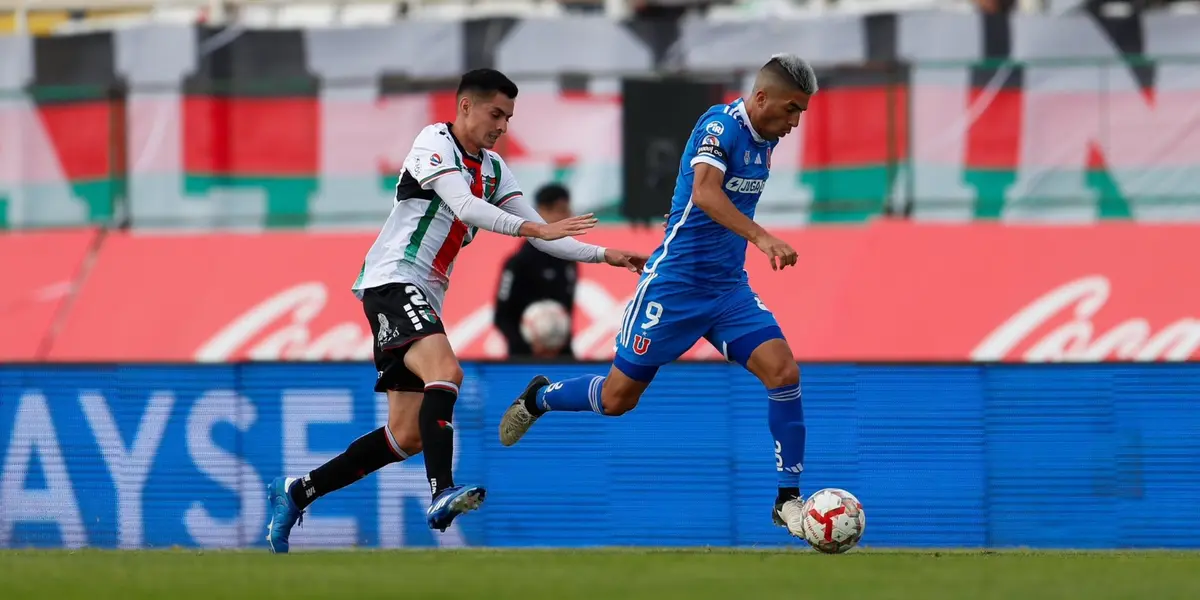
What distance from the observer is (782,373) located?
9.16 metres

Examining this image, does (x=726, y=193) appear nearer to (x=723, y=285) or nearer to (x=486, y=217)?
(x=723, y=285)

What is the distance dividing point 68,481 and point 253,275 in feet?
20.3

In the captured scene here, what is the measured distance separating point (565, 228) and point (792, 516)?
70.5 inches

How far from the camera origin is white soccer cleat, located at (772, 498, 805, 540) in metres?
9.07

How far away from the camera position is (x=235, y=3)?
20.7m

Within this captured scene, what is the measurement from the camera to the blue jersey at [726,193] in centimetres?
909

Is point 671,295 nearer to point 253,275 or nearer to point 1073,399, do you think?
point 1073,399

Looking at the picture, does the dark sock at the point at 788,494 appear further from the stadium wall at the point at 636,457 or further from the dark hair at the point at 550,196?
the dark hair at the point at 550,196

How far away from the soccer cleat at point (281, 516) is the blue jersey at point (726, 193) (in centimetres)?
218

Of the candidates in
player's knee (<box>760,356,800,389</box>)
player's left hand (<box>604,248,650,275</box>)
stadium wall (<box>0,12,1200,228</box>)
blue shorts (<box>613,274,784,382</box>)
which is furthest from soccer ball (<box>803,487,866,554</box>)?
stadium wall (<box>0,12,1200,228</box>)

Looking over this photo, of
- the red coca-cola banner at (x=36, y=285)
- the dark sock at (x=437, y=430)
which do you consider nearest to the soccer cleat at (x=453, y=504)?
the dark sock at (x=437, y=430)

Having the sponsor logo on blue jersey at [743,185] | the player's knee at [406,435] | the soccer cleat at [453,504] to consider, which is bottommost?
the soccer cleat at [453,504]

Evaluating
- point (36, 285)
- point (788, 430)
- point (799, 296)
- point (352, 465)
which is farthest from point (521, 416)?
point (36, 285)

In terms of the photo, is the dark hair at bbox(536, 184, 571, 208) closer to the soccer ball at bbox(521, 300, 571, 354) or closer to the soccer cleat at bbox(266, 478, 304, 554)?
the soccer ball at bbox(521, 300, 571, 354)
